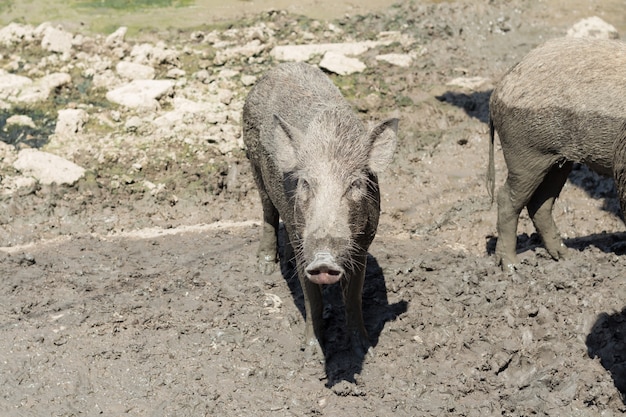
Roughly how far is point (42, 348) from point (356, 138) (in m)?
2.65

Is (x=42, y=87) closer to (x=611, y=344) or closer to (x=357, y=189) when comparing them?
(x=357, y=189)

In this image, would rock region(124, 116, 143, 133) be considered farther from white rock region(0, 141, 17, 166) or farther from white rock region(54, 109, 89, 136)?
white rock region(0, 141, 17, 166)

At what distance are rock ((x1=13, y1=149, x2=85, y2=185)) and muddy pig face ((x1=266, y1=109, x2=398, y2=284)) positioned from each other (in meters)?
4.01

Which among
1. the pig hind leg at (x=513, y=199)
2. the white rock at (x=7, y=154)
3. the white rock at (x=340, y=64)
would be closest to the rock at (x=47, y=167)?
the white rock at (x=7, y=154)

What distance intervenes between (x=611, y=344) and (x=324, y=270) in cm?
232

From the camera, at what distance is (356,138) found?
4.71 metres

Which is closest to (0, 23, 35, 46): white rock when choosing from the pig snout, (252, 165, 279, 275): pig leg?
(252, 165, 279, 275): pig leg

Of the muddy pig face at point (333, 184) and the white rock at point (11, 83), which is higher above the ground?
the muddy pig face at point (333, 184)

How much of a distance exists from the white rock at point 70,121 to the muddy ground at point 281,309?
1.17 metres

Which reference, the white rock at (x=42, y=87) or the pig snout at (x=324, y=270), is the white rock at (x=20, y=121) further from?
the pig snout at (x=324, y=270)

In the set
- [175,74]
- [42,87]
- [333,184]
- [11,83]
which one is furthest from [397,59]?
[333,184]

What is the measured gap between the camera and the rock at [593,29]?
11289 mm

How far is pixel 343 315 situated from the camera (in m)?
5.77

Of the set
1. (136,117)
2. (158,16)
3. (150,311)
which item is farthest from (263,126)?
(158,16)
